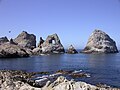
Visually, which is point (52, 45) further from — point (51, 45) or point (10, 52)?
point (10, 52)

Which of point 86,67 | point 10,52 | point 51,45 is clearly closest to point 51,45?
point 51,45

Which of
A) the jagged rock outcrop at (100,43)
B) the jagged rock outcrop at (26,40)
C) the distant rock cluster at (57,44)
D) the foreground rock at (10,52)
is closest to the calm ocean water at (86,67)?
the foreground rock at (10,52)

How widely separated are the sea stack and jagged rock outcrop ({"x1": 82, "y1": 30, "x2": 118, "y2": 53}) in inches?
663

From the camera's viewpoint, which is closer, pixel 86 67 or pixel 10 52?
pixel 86 67

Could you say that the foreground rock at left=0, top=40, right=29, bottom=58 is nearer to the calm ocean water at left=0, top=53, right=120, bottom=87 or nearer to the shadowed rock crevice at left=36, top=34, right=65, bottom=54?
the calm ocean water at left=0, top=53, right=120, bottom=87

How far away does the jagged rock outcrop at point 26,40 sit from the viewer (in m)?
154

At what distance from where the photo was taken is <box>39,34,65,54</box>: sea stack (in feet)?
470

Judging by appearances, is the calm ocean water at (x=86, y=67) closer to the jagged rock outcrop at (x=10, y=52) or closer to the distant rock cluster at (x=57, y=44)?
the jagged rock outcrop at (x=10, y=52)

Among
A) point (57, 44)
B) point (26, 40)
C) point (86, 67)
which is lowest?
point (86, 67)

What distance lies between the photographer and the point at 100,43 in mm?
146625

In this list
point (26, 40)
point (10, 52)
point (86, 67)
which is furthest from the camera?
point (26, 40)

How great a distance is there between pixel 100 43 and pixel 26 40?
42.4m

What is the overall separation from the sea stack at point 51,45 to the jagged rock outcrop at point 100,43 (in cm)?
1684

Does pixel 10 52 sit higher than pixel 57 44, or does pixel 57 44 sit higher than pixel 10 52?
pixel 57 44
